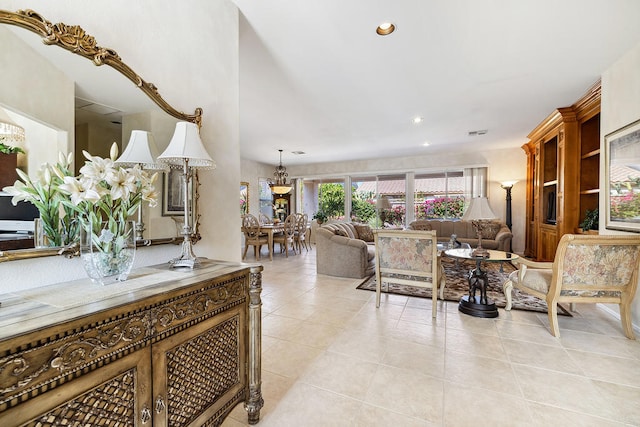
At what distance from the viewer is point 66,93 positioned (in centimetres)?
114

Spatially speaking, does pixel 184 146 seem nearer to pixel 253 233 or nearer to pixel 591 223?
pixel 591 223

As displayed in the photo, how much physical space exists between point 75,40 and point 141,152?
497mm

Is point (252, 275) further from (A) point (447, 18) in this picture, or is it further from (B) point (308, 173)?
(B) point (308, 173)

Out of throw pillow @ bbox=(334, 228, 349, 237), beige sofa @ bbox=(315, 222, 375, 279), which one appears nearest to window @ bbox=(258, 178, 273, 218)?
throw pillow @ bbox=(334, 228, 349, 237)

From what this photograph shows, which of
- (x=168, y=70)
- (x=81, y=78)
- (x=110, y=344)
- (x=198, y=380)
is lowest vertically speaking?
(x=198, y=380)

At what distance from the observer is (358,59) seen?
281 cm

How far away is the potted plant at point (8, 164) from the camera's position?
0.95m

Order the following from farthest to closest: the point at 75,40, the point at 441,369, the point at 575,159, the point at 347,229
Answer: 1. the point at 347,229
2. the point at 575,159
3. the point at 441,369
4. the point at 75,40

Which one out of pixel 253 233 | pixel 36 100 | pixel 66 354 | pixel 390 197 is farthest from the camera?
pixel 390 197

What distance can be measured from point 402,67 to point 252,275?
2.74m

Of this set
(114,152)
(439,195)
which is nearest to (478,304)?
(114,152)

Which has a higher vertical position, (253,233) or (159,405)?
(253,233)

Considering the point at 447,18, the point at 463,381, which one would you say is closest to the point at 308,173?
the point at 447,18

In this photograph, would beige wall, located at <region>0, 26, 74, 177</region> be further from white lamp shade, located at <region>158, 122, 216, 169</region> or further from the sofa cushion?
the sofa cushion
